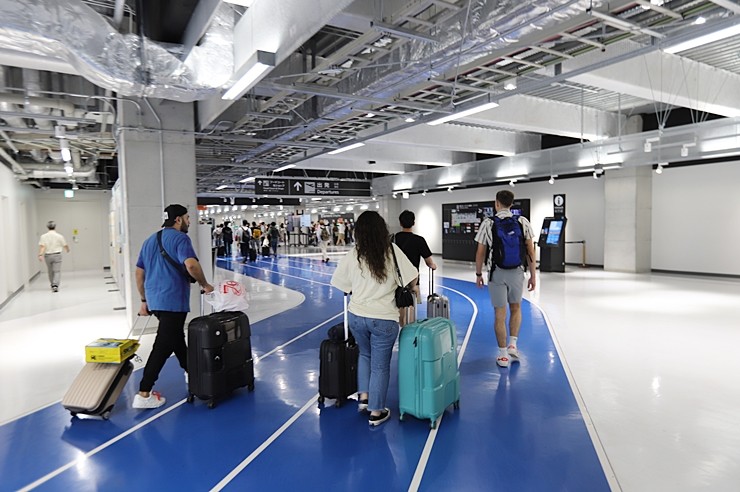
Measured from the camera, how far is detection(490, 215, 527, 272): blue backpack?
15.3ft

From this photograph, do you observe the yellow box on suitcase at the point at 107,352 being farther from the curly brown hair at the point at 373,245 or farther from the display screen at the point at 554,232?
the display screen at the point at 554,232

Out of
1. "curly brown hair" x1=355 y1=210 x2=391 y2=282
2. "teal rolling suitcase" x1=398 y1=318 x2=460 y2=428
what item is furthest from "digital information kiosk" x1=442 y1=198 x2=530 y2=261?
"curly brown hair" x1=355 y1=210 x2=391 y2=282

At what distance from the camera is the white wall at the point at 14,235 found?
9754 mm

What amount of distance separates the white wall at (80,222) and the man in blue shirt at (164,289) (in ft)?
52.0

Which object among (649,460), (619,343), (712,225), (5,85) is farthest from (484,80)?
(712,225)

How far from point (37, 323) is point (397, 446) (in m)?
7.10

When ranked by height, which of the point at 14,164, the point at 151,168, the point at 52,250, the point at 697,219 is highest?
the point at 14,164

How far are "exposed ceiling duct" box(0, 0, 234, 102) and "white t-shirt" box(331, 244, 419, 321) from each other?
9.49ft

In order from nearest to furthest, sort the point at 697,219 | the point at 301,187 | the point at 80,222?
the point at 697,219
the point at 301,187
the point at 80,222

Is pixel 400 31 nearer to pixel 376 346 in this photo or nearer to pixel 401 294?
pixel 401 294

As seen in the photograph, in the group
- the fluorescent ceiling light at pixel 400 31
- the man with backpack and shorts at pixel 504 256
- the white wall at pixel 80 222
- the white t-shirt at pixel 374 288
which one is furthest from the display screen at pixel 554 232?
the white wall at pixel 80 222

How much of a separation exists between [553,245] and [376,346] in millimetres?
11414

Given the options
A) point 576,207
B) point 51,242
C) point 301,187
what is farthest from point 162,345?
point 576,207

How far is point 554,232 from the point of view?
1342cm
